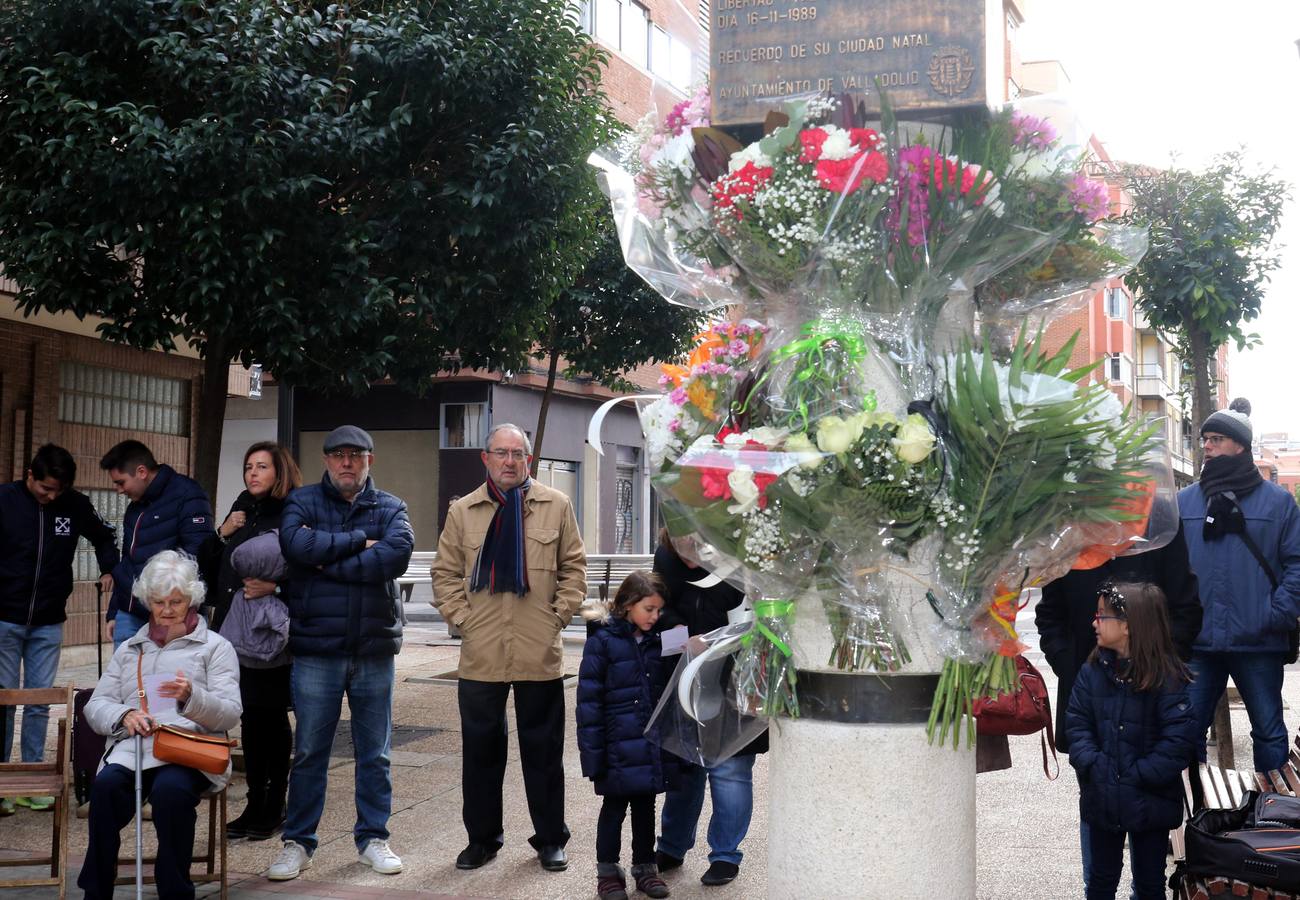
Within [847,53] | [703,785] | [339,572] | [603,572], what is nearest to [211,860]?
[339,572]

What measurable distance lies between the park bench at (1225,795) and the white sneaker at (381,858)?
317 cm

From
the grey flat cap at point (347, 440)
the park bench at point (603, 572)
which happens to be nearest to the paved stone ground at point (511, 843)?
the grey flat cap at point (347, 440)

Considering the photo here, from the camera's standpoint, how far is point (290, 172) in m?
7.50

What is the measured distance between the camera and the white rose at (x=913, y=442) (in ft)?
10.5

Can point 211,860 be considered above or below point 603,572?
below

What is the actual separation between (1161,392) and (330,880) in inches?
2166

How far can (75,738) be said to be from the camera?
5.55 m

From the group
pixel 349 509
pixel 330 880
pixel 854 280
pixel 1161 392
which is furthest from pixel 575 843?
pixel 1161 392

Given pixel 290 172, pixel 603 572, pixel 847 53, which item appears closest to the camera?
pixel 847 53

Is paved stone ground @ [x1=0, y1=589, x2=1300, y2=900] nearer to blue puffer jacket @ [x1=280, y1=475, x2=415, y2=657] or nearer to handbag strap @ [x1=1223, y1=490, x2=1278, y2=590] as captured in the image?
blue puffer jacket @ [x1=280, y1=475, x2=415, y2=657]

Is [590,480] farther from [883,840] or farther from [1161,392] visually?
[1161,392]

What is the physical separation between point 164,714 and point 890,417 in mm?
3349

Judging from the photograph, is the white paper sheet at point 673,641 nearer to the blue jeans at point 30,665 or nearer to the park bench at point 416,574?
the blue jeans at point 30,665

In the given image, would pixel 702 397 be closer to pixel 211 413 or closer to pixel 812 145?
pixel 812 145
